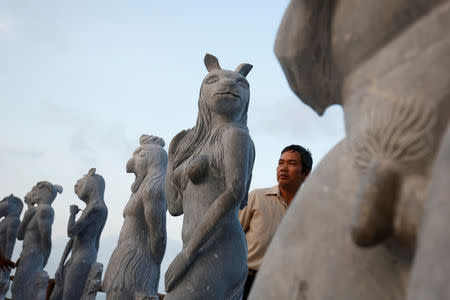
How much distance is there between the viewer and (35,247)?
1012cm

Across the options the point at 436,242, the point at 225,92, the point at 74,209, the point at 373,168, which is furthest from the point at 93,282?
the point at 436,242

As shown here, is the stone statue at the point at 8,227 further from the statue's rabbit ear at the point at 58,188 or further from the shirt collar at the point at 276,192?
the shirt collar at the point at 276,192

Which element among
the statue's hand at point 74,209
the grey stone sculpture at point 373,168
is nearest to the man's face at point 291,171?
the grey stone sculpture at point 373,168

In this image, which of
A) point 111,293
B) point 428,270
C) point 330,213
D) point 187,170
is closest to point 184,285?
point 187,170

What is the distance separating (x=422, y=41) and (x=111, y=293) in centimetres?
462

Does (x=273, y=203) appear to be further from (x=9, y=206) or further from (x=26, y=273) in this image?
(x=9, y=206)

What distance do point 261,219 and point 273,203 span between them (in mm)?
155

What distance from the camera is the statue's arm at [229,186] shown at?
130 inches

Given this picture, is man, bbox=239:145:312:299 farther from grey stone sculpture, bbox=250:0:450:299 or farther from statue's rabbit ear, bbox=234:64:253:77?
grey stone sculpture, bbox=250:0:450:299

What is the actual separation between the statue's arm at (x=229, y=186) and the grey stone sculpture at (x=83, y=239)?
445cm

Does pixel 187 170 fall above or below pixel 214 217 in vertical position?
above

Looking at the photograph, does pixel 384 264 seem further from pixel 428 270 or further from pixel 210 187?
pixel 210 187

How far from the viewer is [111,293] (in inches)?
202

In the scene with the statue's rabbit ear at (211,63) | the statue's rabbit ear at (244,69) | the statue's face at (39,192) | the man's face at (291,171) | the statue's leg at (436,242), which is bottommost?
the statue's leg at (436,242)
